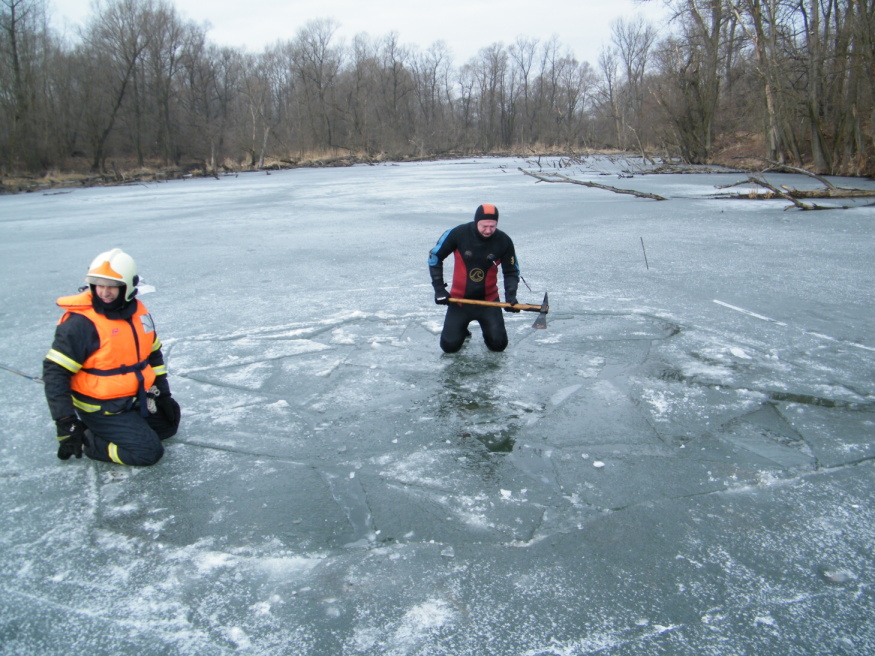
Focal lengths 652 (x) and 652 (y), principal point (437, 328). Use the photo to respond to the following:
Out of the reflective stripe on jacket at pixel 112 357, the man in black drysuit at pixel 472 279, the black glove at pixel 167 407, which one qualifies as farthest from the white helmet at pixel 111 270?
the man in black drysuit at pixel 472 279

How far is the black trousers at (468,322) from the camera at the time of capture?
5.04m

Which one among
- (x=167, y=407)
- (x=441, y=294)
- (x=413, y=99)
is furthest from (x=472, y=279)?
(x=413, y=99)

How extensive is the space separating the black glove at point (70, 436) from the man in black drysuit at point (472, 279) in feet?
8.40

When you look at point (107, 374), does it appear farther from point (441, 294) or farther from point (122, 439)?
point (441, 294)

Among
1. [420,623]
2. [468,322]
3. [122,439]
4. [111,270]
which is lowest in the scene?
[420,623]

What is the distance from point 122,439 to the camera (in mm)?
3359

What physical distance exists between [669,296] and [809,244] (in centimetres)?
394

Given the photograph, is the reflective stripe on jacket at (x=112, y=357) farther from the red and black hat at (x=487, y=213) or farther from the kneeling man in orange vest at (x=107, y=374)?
the red and black hat at (x=487, y=213)

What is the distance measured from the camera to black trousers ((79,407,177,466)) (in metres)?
3.36

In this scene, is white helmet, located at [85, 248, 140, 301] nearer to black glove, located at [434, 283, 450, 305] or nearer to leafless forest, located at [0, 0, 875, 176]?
black glove, located at [434, 283, 450, 305]

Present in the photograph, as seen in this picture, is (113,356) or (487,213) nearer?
(113,356)

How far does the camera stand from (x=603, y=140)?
53.6m

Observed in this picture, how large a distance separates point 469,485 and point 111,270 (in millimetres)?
2017

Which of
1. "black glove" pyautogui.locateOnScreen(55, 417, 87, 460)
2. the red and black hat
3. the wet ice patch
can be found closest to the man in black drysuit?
the red and black hat
